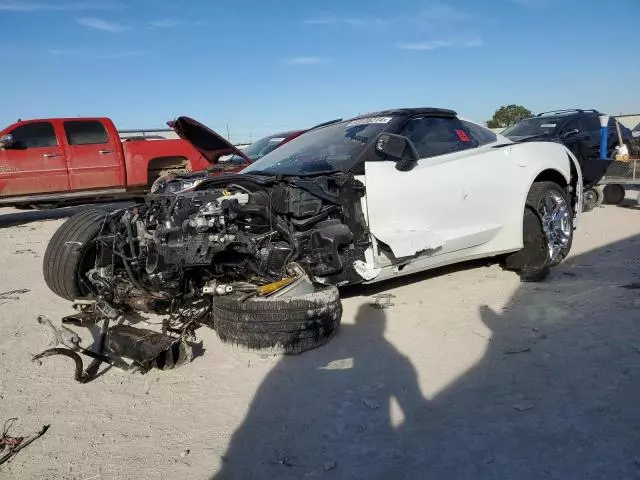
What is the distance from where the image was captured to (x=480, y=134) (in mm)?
4957

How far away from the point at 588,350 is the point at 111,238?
3.47 meters

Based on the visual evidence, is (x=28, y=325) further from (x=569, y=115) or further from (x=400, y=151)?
(x=569, y=115)

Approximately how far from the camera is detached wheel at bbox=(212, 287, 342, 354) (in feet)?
11.1

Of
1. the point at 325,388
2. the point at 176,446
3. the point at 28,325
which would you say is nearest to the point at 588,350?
the point at 325,388

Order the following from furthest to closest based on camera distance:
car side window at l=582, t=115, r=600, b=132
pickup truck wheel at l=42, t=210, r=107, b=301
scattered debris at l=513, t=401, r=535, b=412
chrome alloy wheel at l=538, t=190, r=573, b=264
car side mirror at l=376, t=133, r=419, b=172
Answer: car side window at l=582, t=115, r=600, b=132, chrome alloy wheel at l=538, t=190, r=573, b=264, pickup truck wheel at l=42, t=210, r=107, b=301, car side mirror at l=376, t=133, r=419, b=172, scattered debris at l=513, t=401, r=535, b=412

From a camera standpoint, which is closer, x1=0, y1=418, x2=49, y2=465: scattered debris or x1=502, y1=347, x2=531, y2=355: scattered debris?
Answer: x1=0, y1=418, x2=49, y2=465: scattered debris

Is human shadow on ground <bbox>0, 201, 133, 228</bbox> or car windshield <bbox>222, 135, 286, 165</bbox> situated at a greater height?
car windshield <bbox>222, 135, 286, 165</bbox>

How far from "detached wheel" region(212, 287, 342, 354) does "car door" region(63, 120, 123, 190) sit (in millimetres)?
7246

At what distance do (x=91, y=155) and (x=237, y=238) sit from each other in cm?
731

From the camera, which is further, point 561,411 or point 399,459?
point 561,411

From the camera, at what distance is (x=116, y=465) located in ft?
7.68

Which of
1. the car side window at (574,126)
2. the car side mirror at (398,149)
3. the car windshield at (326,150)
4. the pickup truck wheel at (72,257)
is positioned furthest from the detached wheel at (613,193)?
the pickup truck wheel at (72,257)

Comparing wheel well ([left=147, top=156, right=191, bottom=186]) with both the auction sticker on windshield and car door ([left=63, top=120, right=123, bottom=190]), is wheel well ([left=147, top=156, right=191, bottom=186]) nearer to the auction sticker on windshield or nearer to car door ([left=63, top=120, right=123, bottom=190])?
car door ([left=63, top=120, right=123, bottom=190])

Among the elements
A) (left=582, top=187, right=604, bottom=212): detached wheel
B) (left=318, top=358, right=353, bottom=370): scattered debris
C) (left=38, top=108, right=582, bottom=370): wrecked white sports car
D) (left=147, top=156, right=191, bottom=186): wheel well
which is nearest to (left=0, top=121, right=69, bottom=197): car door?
(left=147, top=156, right=191, bottom=186): wheel well
